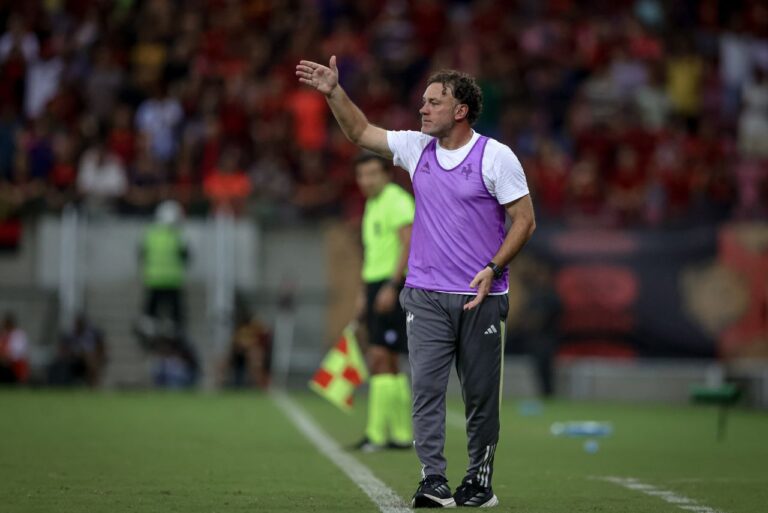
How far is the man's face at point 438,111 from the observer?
820 centimetres

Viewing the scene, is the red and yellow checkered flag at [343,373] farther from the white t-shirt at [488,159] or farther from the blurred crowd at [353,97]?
the blurred crowd at [353,97]

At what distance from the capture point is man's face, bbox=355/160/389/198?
1220 cm

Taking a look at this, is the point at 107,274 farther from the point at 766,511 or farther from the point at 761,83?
the point at 766,511

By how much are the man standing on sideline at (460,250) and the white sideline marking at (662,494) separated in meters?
1.01

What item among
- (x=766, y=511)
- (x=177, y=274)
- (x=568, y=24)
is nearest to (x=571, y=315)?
(x=177, y=274)

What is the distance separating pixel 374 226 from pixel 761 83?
14.7 metres

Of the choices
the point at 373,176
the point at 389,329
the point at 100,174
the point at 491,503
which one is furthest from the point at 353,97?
the point at 491,503

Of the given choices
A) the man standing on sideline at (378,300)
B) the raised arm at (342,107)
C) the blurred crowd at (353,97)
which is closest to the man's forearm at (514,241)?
the raised arm at (342,107)

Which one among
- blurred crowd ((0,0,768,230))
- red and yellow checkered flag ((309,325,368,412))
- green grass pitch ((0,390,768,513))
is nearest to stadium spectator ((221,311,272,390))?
blurred crowd ((0,0,768,230))

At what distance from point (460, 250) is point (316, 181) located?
47.4 feet

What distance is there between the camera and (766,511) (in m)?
8.12

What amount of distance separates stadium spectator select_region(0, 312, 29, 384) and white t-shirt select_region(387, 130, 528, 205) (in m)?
13.6

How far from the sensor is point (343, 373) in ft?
44.5

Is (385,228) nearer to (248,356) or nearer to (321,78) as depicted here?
(321,78)
